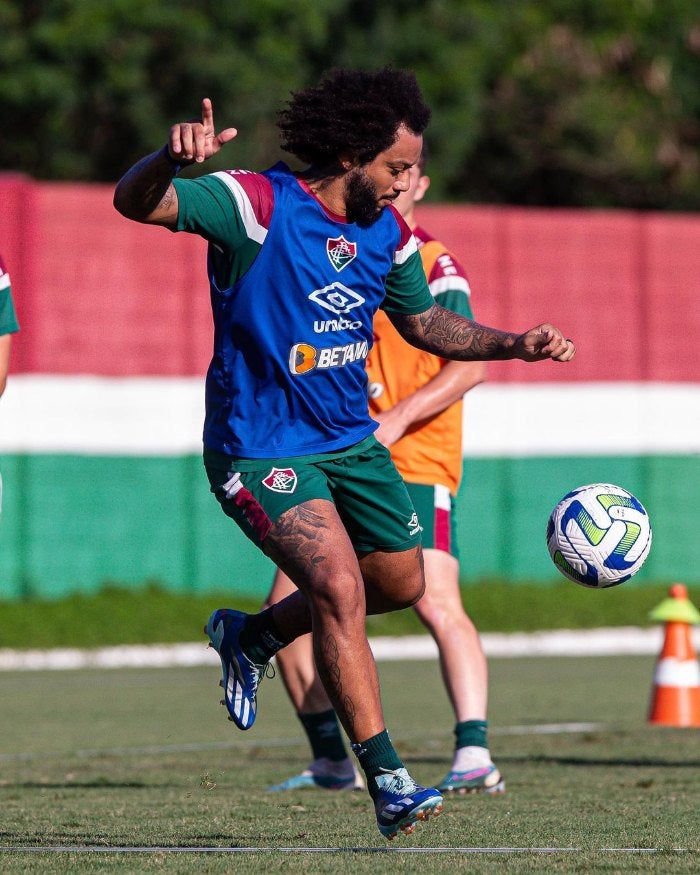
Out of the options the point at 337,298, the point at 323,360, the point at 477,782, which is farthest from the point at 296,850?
the point at 477,782

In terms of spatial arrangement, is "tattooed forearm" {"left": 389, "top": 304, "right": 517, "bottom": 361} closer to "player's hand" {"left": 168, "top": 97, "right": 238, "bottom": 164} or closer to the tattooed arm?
the tattooed arm

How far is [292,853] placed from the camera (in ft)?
20.1

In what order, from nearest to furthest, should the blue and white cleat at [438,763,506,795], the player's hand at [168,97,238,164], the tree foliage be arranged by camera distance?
the player's hand at [168,97,238,164] → the blue and white cleat at [438,763,506,795] → the tree foliage

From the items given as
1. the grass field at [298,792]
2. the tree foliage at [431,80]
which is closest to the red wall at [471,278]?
the tree foliage at [431,80]

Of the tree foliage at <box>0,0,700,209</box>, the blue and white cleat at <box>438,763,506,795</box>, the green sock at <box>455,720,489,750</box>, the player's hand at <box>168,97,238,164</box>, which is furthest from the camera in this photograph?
the tree foliage at <box>0,0,700,209</box>

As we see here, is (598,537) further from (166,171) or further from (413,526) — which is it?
(166,171)

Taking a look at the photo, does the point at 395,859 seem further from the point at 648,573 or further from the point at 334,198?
the point at 648,573

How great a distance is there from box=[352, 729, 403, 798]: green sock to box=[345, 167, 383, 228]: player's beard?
1.71m

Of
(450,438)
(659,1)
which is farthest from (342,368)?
(659,1)

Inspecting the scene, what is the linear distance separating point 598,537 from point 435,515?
145cm

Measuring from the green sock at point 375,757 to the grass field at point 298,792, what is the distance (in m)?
0.26

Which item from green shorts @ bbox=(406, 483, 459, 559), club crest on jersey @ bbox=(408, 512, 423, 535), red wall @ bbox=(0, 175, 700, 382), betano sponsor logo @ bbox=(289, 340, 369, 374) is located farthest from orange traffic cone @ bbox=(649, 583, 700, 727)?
red wall @ bbox=(0, 175, 700, 382)

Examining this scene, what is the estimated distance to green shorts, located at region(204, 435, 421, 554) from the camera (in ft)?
21.0

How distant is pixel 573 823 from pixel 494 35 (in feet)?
65.3
